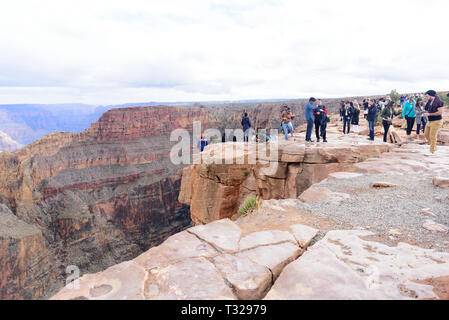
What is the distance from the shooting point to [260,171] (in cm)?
1196

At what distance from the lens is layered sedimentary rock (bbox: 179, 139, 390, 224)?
10.7 m

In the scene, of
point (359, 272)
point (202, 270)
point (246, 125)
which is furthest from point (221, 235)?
point (246, 125)

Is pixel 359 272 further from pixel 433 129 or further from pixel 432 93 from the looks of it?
pixel 433 129

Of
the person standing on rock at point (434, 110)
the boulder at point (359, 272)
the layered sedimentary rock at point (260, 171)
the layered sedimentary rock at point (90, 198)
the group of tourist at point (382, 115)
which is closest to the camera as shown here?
the boulder at point (359, 272)

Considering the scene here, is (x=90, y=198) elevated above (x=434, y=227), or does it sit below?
below

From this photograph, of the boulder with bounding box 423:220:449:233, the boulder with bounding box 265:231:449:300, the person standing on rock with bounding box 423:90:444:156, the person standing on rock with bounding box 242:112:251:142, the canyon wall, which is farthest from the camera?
the canyon wall

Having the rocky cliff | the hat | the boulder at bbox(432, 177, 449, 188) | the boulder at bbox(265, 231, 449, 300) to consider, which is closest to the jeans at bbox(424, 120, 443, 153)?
the hat

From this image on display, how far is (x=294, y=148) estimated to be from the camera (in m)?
11.3

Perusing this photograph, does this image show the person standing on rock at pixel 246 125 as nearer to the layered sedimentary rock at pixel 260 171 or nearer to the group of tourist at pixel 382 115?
the group of tourist at pixel 382 115

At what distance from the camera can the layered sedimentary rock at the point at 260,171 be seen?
10.7 metres

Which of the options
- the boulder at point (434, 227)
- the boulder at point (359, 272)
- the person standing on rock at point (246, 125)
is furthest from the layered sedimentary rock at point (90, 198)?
the boulder at point (434, 227)

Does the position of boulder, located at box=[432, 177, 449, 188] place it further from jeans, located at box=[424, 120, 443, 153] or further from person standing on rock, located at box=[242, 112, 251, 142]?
person standing on rock, located at box=[242, 112, 251, 142]

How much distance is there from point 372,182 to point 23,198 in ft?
160
